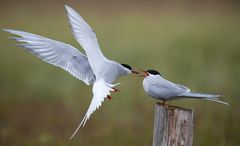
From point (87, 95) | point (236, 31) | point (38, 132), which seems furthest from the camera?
point (236, 31)

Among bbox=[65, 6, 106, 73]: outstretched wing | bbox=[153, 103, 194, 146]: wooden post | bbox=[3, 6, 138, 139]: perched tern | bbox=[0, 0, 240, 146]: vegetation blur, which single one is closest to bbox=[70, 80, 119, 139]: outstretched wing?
bbox=[3, 6, 138, 139]: perched tern

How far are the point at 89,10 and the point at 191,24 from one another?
1686 millimetres

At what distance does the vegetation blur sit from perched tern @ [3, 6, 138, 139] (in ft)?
4.45

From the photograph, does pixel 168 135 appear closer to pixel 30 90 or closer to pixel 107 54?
pixel 30 90

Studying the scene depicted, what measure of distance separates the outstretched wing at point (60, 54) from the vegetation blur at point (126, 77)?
51.9 inches

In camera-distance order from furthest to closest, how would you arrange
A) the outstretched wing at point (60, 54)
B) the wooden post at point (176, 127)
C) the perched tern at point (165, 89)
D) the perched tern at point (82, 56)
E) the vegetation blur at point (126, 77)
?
the vegetation blur at point (126, 77)
the outstretched wing at point (60, 54)
the perched tern at point (82, 56)
the perched tern at point (165, 89)
the wooden post at point (176, 127)

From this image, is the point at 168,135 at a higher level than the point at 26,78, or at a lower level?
lower

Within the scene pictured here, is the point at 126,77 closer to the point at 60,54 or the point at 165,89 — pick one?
the point at 60,54

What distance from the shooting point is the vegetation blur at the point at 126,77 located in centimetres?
776

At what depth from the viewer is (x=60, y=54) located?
5934mm

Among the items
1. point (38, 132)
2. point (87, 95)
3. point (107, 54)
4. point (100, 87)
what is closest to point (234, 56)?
point (107, 54)

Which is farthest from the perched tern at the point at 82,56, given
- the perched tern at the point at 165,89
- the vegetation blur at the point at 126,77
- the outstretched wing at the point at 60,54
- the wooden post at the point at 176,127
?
the vegetation blur at the point at 126,77

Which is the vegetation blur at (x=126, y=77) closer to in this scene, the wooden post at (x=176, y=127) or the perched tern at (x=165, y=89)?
the perched tern at (x=165, y=89)

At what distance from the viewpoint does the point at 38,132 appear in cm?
802
